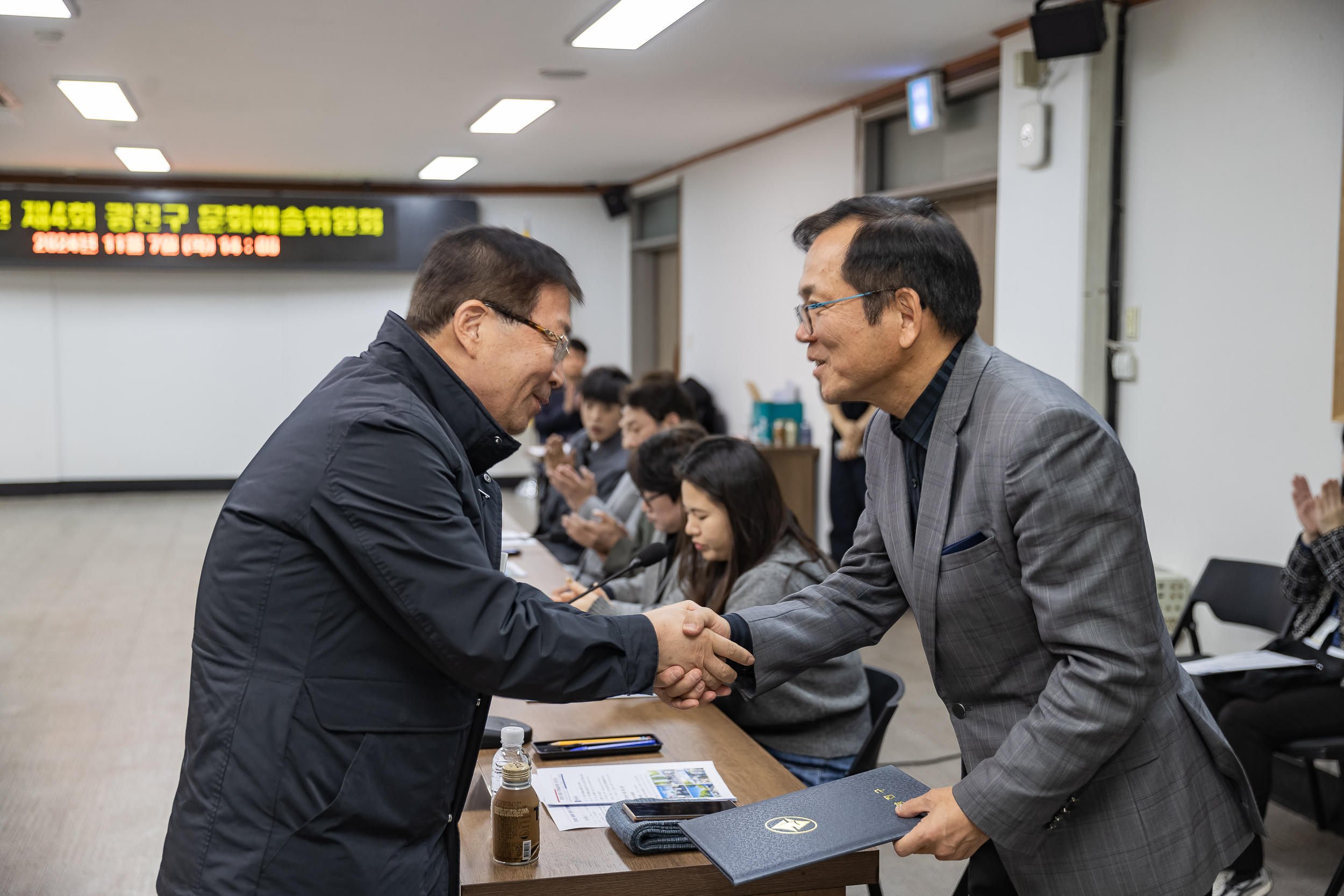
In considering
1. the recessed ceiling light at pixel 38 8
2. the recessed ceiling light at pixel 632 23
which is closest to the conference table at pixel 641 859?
the recessed ceiling light at pixel 632 23

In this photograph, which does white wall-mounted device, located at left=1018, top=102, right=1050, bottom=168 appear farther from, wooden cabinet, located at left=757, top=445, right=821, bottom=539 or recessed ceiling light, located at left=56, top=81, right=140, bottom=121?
recessed ceiling light, located at left=56, top=81, right=140, bottom=121

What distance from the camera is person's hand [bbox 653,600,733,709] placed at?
1677mm

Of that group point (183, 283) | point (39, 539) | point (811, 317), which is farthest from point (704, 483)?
point (183, 283)

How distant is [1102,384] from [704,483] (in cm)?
259

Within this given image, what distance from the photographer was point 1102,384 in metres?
4.55

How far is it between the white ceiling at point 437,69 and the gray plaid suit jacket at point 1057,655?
11.2ft

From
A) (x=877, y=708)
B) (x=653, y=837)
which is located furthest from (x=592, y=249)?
(x=653, y=837)

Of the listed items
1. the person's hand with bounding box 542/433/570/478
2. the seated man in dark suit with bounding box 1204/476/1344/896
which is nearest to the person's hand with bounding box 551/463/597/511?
the person's hand with bounding box 542/433/570/478

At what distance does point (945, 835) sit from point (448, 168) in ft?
27.5

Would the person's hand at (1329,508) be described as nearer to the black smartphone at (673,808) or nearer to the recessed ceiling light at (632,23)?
the black smartphone at (673,808)

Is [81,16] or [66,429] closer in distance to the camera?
[81,16]

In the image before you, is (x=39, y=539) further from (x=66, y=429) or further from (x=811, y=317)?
(x=811, y=317)

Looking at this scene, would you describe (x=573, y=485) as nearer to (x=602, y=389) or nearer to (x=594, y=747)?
(x=602, y=389)

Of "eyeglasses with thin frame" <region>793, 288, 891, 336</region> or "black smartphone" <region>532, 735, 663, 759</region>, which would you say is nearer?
"eyeglasses with thin frame" <region>793, 288, 891, 336</region>
